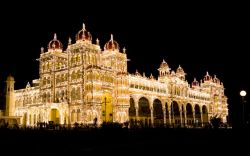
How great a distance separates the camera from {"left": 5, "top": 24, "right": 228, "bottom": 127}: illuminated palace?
200 ft

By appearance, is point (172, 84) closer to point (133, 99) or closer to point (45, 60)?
point (133, 99)

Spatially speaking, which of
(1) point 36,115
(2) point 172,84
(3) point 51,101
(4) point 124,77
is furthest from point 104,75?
(2) point 172,84

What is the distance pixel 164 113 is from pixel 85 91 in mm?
31528

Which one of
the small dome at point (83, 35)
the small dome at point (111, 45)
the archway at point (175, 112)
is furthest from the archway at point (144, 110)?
the small dome at point (83, 35)

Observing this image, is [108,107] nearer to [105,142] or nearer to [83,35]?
[83,35]

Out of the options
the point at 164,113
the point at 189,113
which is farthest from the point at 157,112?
the point at 189,113

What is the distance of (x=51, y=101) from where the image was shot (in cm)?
6538

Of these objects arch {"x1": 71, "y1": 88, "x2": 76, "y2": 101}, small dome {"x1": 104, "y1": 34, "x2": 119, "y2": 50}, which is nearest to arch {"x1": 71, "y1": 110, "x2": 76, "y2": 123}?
arch {"x1": 71, "y1": 88, "x2": 76, "y2": 101}

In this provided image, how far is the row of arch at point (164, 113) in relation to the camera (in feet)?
245

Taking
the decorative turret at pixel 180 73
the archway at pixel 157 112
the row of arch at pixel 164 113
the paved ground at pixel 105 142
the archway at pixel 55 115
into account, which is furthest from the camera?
the decorative turret at pixel 180 73

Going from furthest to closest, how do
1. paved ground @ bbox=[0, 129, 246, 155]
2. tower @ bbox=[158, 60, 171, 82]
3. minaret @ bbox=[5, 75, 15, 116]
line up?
tower @ bbox=[158, 60, 171, 82], minaret @ bbox=[5, 75, 15, 116], paved ground @ bbox=[0, 129, 246, 155]

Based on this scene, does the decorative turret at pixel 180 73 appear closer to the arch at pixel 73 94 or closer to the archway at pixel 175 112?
the archway at pixel 175 112

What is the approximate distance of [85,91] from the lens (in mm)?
60500

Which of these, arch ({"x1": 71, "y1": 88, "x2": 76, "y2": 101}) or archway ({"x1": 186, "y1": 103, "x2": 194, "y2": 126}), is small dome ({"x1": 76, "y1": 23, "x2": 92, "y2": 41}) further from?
archway ({"x1": 186, "y1": 103, "x2": 194, "y2": 126})
